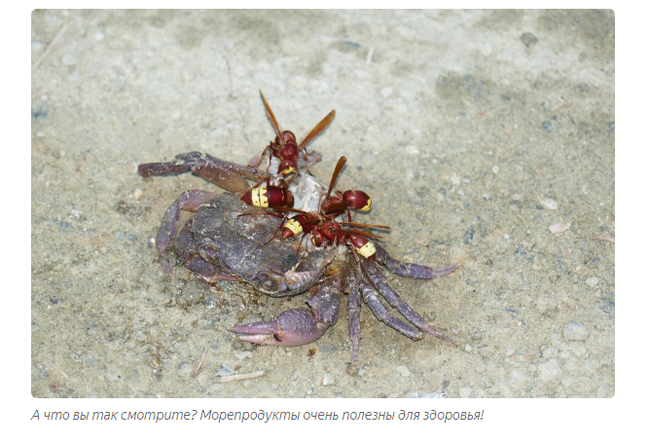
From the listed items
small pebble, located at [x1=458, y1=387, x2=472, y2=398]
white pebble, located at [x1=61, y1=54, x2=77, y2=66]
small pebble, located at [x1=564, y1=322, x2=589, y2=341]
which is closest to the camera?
small pebble, located at [x1=458, y1=387, x2=472, y2=398]

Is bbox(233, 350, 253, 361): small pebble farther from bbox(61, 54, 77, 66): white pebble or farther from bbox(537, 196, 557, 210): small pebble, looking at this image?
bbox(61, 54, 77, 66): white pebble

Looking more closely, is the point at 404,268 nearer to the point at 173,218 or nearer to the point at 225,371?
the point at 225,371

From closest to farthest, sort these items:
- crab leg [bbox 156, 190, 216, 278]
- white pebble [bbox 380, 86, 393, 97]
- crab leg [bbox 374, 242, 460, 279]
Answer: crab leg [bbox 374, 242, 460, 279], crab leg [bbox 156, 190, 216, 278], white pebble [bbox 380, 86, 393, 97]

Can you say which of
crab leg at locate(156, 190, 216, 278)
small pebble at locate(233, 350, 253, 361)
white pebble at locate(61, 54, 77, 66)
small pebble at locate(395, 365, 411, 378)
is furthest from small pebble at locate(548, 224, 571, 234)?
white pebble at locate(61, 54, 77, 66)

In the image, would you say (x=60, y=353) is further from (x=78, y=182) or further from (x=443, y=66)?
(x=443, y=66)

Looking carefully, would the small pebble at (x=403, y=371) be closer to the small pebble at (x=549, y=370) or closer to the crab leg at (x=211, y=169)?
the small pebble at (x=549, y=370)
